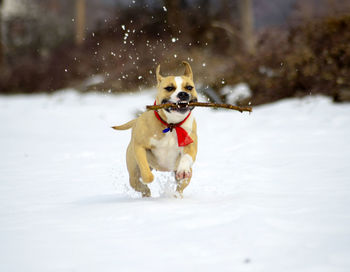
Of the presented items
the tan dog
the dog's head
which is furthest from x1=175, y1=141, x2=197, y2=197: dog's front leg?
the dog's head

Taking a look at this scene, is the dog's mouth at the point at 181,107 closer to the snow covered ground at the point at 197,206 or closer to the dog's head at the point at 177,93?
the dog's head at the point at 177,93

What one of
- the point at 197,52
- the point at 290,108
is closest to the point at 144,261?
the point at 290,108

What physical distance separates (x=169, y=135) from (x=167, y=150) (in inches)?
6.3

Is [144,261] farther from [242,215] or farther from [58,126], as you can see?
[58,126]

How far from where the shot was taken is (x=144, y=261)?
2.45 meters

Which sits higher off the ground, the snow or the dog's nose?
the snow

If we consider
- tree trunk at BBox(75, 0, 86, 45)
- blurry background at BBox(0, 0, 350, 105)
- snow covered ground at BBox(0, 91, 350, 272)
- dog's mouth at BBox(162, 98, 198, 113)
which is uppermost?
tree trunk at BBox(75, 0, 86, 45)

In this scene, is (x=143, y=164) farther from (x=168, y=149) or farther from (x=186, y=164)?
(x=186, y=164)

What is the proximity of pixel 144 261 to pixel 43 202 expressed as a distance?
1.95 m

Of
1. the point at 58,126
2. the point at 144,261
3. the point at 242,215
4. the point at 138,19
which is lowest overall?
the point at 144,261

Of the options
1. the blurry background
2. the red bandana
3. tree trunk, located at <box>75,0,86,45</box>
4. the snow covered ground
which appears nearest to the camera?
the snow covered ground

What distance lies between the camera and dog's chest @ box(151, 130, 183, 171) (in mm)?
4055

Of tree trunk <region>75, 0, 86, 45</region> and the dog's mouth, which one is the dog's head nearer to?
the dog's mouth

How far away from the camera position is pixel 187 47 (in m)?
18.2
